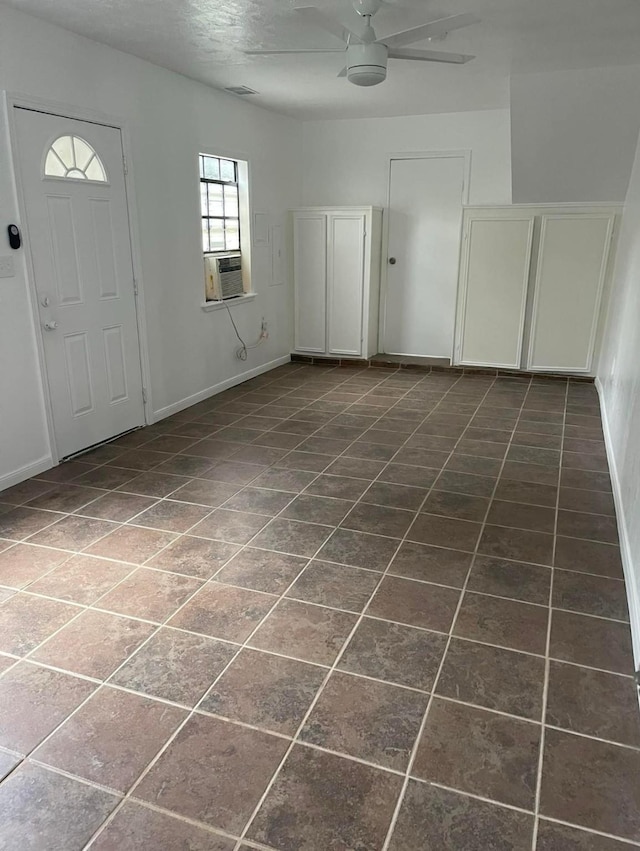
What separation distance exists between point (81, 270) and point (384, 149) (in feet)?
12.6

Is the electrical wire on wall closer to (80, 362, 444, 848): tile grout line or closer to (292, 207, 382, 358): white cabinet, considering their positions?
(292, 207, 382, 358): white cabinet

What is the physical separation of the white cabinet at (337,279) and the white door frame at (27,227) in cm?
258

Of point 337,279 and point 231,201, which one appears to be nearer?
point 231,201

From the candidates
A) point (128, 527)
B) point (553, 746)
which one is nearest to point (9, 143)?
point (128, 527)

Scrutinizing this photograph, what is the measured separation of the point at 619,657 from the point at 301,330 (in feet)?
17.2

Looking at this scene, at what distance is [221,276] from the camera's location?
5480 mm

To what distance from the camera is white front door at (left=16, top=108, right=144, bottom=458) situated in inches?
139

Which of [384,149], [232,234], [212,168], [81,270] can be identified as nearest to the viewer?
[81,270]

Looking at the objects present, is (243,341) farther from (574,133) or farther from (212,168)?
(574,133)

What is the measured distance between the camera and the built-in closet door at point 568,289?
5.60 m

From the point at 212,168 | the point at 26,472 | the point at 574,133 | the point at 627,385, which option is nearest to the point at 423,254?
the point at 574,133

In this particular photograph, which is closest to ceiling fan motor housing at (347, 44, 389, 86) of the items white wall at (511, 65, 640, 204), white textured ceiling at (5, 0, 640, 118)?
white textured ceiling at (5, 0, 640, 118)

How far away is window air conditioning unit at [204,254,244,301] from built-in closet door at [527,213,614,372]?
2830 mm

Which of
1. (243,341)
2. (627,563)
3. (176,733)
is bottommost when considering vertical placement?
(176,733)
